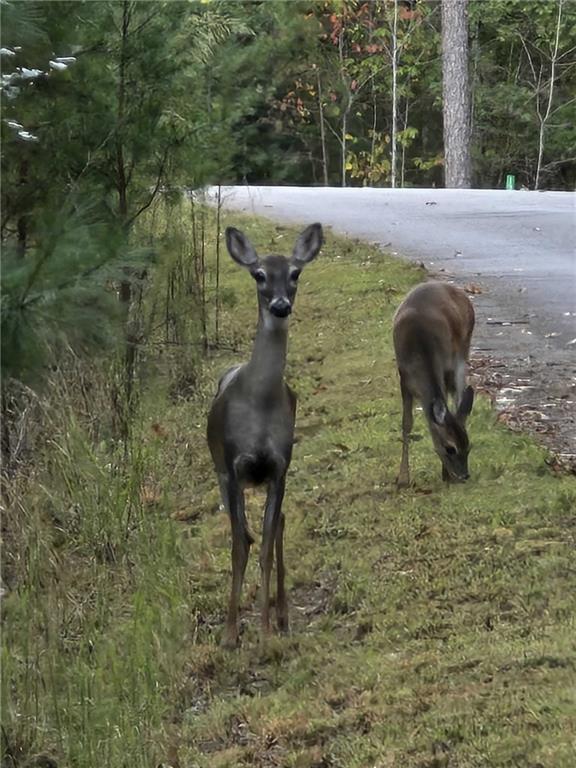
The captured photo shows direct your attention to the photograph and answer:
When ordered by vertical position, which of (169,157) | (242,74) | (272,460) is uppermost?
(242,74)

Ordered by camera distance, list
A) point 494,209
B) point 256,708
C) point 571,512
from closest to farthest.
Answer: point 256,708 → point 571,512 → point 494,209

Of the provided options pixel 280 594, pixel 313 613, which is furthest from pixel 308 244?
pixel 313 613

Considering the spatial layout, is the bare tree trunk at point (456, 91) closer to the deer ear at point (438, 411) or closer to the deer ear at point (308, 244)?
the deer ear at point (438, 411)

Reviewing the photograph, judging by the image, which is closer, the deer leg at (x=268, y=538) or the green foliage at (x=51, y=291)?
the green foliage at (x=51, y=291)

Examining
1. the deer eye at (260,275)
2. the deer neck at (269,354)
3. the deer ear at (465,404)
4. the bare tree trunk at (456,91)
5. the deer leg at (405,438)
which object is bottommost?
the deer leg at (405,438)

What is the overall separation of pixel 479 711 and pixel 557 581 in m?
1.33

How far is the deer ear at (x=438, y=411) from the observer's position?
7.88 m

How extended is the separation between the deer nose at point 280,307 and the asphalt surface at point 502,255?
114 inches

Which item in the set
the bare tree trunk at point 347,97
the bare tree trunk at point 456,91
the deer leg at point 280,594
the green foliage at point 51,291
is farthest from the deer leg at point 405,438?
the bare tree trunk at point 347,97

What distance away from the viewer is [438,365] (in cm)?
813

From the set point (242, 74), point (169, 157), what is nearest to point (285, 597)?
point (169, 157)

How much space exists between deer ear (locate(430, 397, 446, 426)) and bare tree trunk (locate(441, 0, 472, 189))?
60.9 ft

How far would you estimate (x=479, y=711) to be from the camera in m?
5.15

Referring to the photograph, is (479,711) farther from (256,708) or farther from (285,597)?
(285,597)
